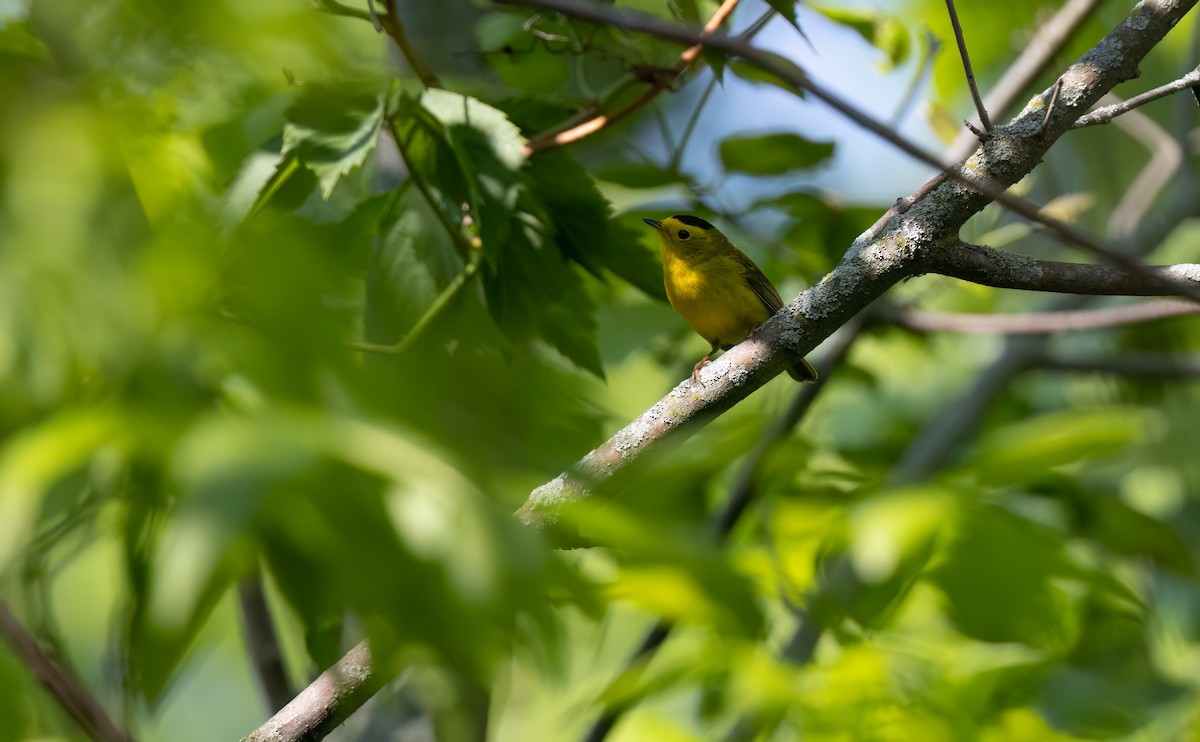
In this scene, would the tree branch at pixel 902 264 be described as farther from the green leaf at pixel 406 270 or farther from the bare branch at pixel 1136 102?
the green leaf at pixel 406 270

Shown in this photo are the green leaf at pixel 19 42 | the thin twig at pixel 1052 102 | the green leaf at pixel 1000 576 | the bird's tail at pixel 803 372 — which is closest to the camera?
the green leaf at pixel 19 42

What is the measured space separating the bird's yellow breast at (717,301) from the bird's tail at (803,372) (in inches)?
9.3

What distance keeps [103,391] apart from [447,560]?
1.45 feet

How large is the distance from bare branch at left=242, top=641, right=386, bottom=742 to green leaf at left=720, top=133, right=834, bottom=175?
1.86 m

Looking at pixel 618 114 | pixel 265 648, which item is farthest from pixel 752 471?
pixel 265 648

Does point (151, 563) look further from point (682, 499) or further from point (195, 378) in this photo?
point (682, 499)

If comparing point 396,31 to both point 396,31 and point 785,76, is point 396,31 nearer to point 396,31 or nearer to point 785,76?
point 396,31

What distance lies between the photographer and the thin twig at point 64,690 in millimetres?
1012

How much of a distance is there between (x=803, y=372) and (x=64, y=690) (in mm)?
2945

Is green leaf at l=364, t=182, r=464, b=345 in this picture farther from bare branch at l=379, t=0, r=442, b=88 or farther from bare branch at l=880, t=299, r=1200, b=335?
bare branch at l=880, t=299, r=1200, b=335

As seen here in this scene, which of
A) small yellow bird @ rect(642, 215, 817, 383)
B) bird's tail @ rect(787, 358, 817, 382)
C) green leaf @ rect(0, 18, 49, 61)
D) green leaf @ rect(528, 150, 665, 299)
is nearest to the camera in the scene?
green leaf @ rect(0, 18, 49, 61)

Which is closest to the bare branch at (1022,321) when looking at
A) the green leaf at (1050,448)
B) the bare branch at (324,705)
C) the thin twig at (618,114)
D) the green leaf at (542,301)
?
the green leaf at (1050,448)

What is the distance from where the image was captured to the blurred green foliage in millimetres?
980

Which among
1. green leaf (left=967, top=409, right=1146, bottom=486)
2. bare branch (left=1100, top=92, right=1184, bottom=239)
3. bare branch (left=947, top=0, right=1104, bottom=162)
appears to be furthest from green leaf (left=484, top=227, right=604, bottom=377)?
bare branch (left=1100, top=92, right=1184, bottom=239)
